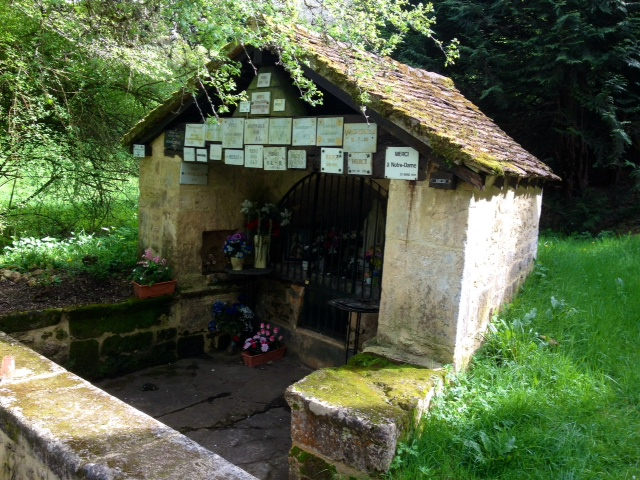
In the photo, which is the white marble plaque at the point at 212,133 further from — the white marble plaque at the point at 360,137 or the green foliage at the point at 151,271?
the white marble plaque at the point at 360,137

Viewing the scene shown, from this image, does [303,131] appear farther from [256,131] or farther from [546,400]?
[546,400]

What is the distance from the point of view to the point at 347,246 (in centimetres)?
562

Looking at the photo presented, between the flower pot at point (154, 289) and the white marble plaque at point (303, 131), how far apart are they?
7.24ft

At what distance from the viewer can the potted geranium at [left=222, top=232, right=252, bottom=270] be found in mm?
A: 6000

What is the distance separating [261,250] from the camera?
6.22 metres

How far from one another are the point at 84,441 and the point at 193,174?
394 cm

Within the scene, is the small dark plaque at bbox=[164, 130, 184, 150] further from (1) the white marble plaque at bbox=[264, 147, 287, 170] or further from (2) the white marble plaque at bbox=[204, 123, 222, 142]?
(1) the white marble plaque at bbox=[264, 147, 287, 170]

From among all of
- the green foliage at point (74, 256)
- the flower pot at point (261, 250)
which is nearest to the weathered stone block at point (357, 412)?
the flower pot at point (261, 250)

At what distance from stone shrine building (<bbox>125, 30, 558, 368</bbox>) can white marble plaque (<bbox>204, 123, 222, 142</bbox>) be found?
1 cm

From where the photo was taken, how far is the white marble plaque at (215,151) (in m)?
5.29

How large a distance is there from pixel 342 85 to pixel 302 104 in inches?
39.7

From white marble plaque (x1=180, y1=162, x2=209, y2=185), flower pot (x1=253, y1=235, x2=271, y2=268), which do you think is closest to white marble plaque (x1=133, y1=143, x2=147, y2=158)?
white marble plaque (x1=180, y1=162, x2=209, y2=185)

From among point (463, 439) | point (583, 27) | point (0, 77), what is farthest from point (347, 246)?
point (583, 27)

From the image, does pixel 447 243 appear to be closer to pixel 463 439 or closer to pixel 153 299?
pixel 463 439
